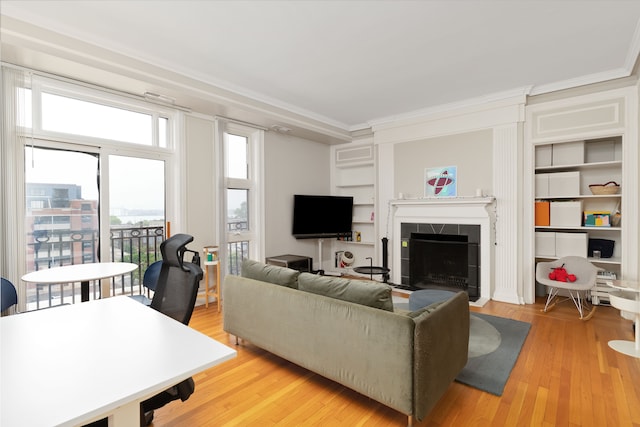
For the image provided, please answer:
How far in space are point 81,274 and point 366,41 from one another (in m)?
3.24

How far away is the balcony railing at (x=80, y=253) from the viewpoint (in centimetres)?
303

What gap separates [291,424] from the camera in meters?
1.89

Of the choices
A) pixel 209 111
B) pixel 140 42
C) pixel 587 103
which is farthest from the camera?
pixel 209 111

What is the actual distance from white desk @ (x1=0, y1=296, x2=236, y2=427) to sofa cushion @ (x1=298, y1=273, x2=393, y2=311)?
1086 millimetres

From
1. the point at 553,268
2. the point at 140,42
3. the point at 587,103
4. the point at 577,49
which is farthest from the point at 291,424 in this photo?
the point at 587,103

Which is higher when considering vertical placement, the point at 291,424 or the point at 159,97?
the point at 159,97

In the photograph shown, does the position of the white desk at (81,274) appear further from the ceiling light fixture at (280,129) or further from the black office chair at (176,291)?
the ceiling light fixture at (280,129)

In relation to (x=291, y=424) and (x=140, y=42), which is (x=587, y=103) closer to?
(x=291, y=424)

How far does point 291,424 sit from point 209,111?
3.63 m

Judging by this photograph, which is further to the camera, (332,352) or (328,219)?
(328,219)

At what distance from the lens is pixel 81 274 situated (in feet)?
8.47

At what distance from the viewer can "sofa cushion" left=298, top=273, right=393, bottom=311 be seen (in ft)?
6.73

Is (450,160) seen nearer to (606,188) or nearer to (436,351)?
(606,188)

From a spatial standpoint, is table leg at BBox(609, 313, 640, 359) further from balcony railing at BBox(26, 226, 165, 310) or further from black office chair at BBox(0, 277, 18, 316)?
black office chair at BBox(0, 277, 18, 316)
